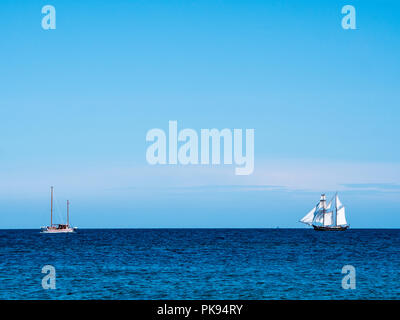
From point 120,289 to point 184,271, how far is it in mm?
13914

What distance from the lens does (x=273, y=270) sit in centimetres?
5266

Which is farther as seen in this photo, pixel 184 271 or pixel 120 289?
pixel 184 271

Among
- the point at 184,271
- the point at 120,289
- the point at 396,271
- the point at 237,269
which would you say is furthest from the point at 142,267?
the point at 396,271

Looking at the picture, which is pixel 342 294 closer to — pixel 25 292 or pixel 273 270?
pixel 273 270

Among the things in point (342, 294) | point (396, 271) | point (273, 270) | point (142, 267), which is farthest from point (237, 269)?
point (342, 294)
